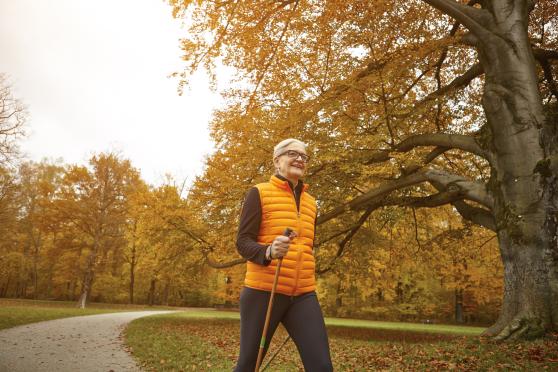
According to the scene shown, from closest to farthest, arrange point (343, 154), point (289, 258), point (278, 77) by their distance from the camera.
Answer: point (289, 258), point (343, 154), point (278, 77)

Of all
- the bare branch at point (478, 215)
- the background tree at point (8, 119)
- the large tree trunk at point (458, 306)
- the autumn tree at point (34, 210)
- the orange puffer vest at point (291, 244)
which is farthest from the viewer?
the large tree trunk at point (458, 306)

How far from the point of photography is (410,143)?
909cm

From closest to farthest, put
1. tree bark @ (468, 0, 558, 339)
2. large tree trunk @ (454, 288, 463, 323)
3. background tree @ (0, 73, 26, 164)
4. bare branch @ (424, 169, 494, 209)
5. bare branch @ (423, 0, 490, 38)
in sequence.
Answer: tree bark @ (468, 0, 558, 339) < bare branch @ (423, 0, 490, 38) < bare branch @ (424, 169, 494, 209) < background tree @ (0, 73, 26, 164) < large tree trunk @ (454, 288, 463, 323)

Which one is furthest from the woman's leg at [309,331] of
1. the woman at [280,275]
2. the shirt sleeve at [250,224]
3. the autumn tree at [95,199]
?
the autumn tree at [95,199]

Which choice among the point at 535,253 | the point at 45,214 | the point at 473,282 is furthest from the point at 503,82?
the point at 45,214

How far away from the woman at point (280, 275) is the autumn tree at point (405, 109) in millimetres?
5379

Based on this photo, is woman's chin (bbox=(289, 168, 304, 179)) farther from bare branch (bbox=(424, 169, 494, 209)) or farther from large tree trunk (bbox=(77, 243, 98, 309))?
large tree trunk (bbox=(77, 243, 98, 309))

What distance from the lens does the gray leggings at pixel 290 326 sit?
8.00ft

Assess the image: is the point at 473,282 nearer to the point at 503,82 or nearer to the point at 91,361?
the point at 503,82

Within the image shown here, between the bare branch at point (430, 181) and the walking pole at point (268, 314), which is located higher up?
the bare branch at point (430, 181)

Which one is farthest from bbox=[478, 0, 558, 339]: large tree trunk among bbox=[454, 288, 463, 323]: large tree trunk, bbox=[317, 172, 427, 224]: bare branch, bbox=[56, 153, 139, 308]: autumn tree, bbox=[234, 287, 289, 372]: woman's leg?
bbox=[454, 288, 463, 323]: large tree trunk

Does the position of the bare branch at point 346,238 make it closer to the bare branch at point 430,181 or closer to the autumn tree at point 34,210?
the bare branch at point 430,181

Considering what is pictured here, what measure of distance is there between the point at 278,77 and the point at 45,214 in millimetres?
22232

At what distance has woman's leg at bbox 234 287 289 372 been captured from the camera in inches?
97.3
